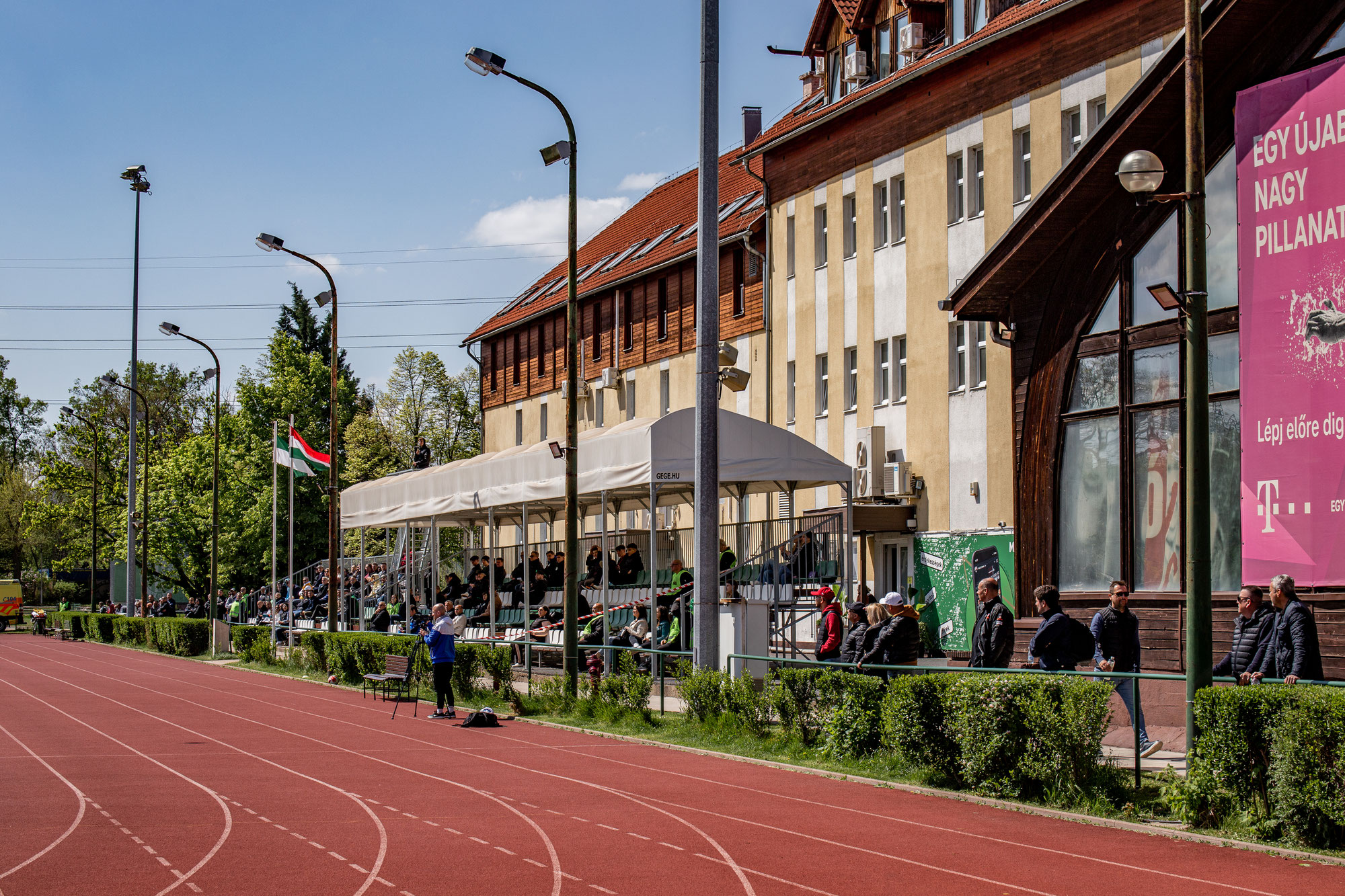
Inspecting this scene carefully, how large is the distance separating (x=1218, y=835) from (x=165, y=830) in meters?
7.99

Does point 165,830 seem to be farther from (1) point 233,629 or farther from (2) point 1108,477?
(1) point 233,629

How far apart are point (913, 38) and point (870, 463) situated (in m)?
9.26

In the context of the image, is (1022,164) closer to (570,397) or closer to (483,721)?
(570,397)

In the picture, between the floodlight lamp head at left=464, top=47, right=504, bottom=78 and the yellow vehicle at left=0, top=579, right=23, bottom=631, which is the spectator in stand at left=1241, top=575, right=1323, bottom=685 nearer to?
the floodlight lamp head at left=464, top=47, right=504, bottom=78

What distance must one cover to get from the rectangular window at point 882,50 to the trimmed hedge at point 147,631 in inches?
1010

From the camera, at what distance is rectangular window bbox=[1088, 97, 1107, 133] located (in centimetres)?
2823

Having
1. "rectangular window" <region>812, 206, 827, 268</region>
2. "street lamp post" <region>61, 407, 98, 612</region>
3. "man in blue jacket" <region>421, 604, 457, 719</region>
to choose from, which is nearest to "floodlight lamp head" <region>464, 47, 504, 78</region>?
"man in blue jacket" <region>421, 604, 457, 719</region>

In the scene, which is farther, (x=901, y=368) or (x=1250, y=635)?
(x=901, y=368)

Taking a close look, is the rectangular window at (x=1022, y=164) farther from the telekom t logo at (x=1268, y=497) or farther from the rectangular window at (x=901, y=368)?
the telekom t logo at (x=1268, y=497)

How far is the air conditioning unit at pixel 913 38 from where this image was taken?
33.6 meters

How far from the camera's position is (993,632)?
15953 millimetres

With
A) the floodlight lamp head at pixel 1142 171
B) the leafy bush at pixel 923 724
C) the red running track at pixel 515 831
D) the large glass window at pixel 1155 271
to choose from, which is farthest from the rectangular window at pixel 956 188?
the floodlight lamp head at pixel 1142 171

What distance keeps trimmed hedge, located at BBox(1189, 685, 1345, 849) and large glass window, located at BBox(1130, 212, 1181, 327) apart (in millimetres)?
8431

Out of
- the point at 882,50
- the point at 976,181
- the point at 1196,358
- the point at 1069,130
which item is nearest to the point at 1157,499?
the point at 1196,358
